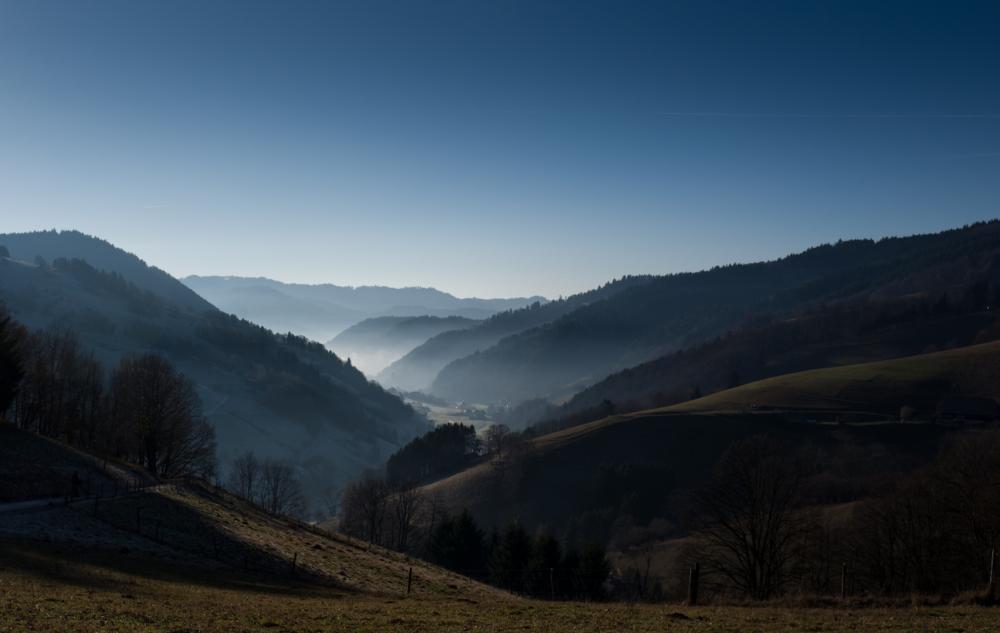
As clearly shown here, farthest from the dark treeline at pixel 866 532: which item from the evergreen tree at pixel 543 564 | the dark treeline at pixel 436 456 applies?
the dark treeline at pixel 436 456

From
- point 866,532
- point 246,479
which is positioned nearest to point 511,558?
point 866,532

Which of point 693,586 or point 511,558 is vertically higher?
point 693,586

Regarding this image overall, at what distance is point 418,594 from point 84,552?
1573 centimetres

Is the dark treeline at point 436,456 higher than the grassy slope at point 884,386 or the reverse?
the reverse

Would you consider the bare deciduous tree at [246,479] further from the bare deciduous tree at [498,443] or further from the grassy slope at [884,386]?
the grassy slope at [884,386]

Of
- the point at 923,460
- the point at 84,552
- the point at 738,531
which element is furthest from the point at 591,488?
the point at 84,552

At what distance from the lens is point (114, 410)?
81312 mm

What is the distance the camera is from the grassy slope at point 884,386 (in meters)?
154

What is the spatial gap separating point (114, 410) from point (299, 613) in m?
72.2

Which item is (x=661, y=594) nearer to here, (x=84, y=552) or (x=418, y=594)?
(x=418, y=594)

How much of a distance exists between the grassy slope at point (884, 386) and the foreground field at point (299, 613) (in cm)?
14936

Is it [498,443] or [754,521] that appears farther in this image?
[498,443]

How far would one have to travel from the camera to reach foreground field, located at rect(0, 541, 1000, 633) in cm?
1833

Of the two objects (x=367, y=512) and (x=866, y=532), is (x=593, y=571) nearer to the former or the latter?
(x=866, y=532)
